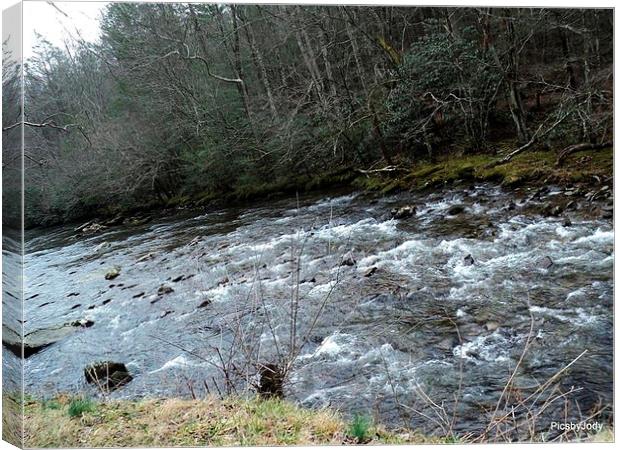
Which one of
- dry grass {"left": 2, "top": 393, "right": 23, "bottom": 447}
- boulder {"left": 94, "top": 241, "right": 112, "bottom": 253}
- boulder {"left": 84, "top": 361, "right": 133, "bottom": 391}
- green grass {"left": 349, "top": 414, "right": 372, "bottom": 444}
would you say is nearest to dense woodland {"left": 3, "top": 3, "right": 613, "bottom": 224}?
boulder {"left": 94, "top": 241, "right": 112, "bottom": 253}

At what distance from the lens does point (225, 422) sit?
3.08 meters

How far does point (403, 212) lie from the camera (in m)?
3.97

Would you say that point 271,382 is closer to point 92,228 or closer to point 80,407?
point 80,407

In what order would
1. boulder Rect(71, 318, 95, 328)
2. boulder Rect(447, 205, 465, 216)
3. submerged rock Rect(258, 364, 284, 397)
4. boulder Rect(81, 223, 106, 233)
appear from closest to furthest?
submerged rock Rect(258, 364, 284, 397) → boulder Rect(71, 318, 95, 328) → boulder Rect(81, 223, 106, 233) → boulder Rect(447, 205, 465, 216)

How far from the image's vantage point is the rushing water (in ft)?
10.5

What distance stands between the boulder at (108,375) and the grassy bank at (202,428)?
0.56ft

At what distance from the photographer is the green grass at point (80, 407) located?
3127 millimetres

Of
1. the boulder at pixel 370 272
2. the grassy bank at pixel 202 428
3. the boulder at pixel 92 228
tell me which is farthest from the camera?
the boulder at pixel 370 272

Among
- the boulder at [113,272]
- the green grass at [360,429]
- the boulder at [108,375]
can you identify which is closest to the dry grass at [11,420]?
the boulder at [108,375]

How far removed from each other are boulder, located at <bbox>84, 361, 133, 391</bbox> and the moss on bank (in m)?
2.03

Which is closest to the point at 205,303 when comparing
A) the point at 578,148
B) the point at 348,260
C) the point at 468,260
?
the point at 348,260

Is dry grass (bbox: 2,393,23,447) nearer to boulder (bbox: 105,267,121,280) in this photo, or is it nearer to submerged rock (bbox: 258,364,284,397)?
boulder (bbox: 105,267,121,280)

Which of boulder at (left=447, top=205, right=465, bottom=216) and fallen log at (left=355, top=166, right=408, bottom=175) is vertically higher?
fallen log at (left=355, top=166, right=408, bottom=175)

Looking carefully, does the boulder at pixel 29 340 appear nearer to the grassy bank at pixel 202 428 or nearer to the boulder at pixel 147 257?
the grassy bank at pixel 202 428
